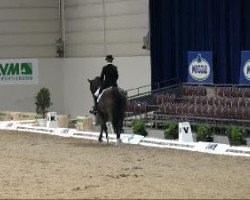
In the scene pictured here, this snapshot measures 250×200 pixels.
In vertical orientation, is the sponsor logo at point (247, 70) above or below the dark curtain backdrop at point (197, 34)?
below

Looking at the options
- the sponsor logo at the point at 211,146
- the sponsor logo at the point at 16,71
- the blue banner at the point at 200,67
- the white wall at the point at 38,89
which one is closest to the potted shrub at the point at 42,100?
the white wall at the point at 38,89

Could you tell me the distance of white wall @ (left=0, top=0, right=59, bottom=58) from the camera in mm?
25297

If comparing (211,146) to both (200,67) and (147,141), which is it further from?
(200,67)

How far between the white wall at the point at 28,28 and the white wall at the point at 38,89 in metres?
0.47

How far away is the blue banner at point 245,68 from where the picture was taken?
18.1 metres

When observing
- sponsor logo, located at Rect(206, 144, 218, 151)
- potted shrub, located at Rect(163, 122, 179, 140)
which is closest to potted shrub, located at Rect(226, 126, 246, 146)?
potted shrub, located at Rect(163, 122, 179, 140)

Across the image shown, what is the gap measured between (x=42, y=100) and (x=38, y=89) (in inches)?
48.8

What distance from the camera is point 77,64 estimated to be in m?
25.1

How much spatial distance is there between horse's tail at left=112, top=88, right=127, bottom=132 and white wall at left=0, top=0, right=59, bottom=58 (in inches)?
471

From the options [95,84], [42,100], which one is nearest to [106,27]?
[42,100]

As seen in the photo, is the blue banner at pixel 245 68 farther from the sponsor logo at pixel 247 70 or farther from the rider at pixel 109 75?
the rider at pixel 109 75

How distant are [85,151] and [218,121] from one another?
188 inches

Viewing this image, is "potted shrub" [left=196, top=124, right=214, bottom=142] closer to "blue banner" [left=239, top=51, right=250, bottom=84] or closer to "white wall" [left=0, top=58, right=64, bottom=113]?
"blue banner" [left=239, top=51, right=250, bottom=84]

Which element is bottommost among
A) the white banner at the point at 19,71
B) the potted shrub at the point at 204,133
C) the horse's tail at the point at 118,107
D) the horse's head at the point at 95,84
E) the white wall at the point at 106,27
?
the potted shrub at the point at 204,133
